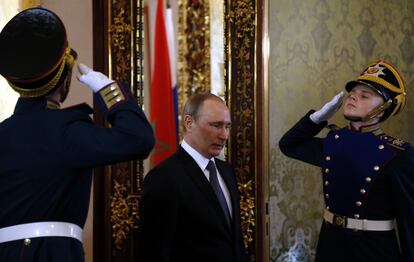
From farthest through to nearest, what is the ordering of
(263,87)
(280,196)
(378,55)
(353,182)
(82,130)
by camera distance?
(378,55)
(280,196)
(263,87)
(353,182)
(82,130)

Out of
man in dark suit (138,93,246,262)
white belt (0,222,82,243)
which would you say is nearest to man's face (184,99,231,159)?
man in dark suit (138,93,246,262)

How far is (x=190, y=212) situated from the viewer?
1894 mm

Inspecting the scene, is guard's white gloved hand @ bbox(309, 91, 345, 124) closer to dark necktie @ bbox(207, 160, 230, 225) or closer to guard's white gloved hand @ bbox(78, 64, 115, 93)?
dark necktie @ bbox(207, 160, 230, 225)

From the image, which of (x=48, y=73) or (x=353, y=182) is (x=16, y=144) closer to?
(x=48, y=73)

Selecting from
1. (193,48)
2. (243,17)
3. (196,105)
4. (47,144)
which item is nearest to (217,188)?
(196,105)

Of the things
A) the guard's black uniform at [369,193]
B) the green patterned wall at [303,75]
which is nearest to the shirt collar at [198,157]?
the guard's black uniform at [369,193]

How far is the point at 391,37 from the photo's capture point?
3467 mm

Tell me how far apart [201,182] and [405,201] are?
749 millimetres

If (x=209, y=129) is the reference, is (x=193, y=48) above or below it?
above

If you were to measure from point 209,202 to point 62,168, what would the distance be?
0.65 m

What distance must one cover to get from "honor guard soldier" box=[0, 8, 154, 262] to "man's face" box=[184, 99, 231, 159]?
628 mm

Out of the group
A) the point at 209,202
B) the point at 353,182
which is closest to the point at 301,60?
the point at 353,182

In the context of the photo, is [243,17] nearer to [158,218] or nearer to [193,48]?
[193,48]

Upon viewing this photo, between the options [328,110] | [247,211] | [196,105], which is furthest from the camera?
[247,211]
